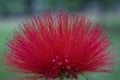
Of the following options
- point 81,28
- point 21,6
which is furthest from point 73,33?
point 21,6

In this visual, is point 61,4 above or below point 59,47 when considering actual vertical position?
above

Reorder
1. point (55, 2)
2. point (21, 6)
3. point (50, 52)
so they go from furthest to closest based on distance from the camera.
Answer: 1. point (21, 6)
2. point (55, 2)
3. point (50, 52)

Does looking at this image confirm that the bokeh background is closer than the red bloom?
No

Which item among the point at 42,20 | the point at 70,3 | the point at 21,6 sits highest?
the point at 21,6

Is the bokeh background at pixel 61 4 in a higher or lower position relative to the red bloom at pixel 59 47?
higher

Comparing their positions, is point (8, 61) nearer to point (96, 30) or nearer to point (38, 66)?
point (38, 66)

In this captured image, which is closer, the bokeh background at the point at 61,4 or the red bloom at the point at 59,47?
the red bloom at the point at 59,47

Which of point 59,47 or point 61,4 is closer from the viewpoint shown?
point 59,47

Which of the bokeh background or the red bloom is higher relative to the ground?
the bokeh background
